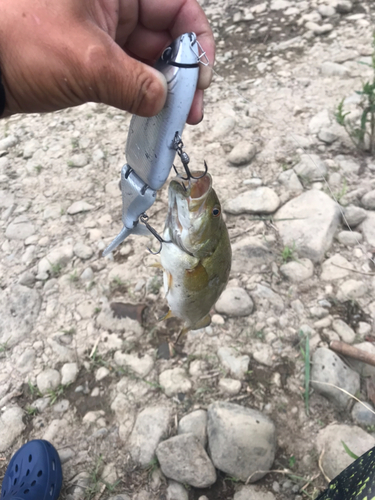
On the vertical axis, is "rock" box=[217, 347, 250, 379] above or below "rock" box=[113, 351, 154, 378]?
above

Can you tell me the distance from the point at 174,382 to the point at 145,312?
607mm

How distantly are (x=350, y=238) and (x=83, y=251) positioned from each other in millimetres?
2323

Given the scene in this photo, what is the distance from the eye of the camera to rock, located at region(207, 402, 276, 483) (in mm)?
2279

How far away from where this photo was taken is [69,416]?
2.63m

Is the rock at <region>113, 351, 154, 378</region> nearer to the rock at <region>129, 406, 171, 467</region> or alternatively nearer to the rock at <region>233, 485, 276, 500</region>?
the rock at <region>129, 406, 171, 467</region>

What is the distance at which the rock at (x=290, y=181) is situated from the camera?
3.67m

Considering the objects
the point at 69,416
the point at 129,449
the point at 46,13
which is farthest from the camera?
the point at 69,416

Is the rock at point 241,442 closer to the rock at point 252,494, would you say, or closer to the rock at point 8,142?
the rock at point 252,494

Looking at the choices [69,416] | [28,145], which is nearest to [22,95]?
[69,416]

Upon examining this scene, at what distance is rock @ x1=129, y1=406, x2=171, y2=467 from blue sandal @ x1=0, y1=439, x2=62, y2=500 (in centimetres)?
49

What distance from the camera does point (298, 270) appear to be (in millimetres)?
3137

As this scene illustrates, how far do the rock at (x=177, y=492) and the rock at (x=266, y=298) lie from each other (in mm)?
1329

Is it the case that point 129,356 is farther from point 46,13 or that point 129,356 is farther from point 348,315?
point 46,13

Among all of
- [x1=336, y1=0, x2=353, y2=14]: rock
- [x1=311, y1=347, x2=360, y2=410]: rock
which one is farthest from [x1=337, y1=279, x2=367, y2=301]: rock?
[x1=336, y1=0, x2=353, y2=14]: rock
